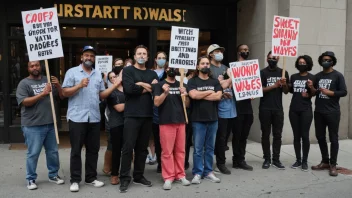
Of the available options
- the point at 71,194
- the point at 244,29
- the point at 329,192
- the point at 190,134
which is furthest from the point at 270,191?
the point at 244,29

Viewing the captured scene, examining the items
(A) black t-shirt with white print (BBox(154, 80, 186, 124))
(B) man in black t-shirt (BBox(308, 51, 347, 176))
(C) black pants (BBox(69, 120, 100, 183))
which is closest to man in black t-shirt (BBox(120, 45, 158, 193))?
(A) black t-shirt with white print (BBox(154, 80, 186, 124))

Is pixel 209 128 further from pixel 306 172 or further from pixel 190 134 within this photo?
pixel 306 172

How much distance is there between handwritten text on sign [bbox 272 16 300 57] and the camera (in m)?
6.57

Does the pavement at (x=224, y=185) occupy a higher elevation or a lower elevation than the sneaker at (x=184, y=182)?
lower

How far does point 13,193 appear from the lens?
5.31 m

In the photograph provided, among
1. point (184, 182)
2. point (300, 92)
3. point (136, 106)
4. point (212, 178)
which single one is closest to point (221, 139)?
point (212, 178)

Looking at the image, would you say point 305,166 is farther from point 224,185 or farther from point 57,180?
point 57,180

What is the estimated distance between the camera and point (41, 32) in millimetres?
5523

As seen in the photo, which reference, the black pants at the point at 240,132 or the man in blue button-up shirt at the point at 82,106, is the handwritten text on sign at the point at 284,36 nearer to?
the black pants at the point at 240,132

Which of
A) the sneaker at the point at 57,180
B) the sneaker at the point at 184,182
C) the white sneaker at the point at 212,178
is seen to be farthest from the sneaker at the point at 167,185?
the sneaker at the point at 57,180

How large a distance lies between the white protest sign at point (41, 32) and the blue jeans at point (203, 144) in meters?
2.51

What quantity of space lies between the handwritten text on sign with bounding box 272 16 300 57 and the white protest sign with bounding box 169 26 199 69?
157 cm

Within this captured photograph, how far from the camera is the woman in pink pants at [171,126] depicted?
18.1 ft

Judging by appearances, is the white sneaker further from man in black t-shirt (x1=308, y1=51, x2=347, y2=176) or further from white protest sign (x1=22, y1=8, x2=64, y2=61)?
white protest sign (x1=22, y1=8, x2=64, y2=61)
